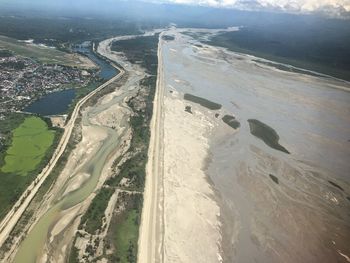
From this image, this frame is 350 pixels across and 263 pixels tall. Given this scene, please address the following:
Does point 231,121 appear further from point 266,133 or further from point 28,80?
point 28,80

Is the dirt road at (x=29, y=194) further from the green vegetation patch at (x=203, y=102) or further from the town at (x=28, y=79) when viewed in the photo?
the green vegetation patch at (x=203, y=102)

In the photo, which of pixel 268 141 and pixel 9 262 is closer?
pixel 9 262

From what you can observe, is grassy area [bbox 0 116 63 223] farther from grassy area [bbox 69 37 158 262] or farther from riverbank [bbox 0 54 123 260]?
grassy area [bbox 69 37 158 262]

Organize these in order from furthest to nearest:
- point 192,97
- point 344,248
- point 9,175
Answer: point 192,97
point 9,175
point 344,248

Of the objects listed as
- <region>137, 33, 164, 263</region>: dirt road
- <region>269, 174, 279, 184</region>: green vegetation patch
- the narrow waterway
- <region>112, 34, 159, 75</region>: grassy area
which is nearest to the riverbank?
the narrow waterway

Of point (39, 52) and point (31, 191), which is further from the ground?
point (31, 191)

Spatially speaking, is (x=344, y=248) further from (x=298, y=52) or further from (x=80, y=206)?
(x=298, y=52)

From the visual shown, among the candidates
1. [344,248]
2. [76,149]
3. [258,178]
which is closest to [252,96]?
[258,178]

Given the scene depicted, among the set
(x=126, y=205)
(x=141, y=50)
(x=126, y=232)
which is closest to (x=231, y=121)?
(x=126, y=205)
